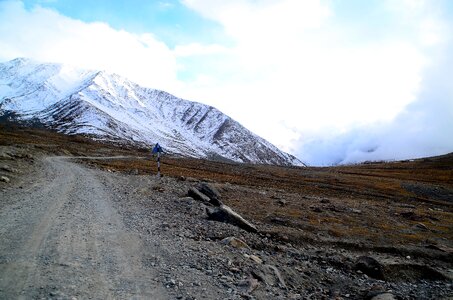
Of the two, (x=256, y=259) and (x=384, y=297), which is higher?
(x=384, y=297)

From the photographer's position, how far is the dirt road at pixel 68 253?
9938 millimetres

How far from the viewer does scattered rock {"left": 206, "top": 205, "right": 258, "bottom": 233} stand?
69.9 feet

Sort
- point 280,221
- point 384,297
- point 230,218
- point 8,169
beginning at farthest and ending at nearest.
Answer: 1. point 8,169
2. point 280,221
3. point 230,218
4. point 384,297

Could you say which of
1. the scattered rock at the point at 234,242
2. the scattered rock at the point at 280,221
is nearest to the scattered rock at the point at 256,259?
the scattered rock at the point at 234,242

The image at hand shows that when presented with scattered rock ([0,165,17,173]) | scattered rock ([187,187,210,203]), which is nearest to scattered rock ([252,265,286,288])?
scattered rock ([187,187,210,203])

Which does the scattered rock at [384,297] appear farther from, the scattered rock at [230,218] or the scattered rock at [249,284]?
the scattered rock at [230,218]

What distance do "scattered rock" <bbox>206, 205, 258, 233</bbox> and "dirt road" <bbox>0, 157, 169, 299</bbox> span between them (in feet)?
20.3

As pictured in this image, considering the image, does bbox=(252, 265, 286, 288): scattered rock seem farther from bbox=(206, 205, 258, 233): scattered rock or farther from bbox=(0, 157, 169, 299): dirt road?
bbox=(206, 205, 258, 233): scattered rock

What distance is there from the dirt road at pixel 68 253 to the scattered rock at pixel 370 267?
10701 mm

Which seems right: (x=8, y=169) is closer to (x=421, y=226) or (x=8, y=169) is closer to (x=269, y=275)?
(x=269, y=275)

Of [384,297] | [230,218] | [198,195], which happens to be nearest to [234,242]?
[230,218]

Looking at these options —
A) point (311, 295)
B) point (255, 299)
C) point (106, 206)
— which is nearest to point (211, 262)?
point (255, 299)

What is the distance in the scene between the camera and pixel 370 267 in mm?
16984

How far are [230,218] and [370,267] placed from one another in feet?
28.2
